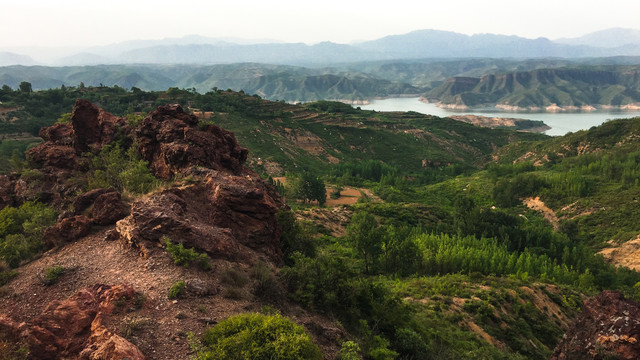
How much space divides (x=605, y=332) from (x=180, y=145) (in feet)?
88.8

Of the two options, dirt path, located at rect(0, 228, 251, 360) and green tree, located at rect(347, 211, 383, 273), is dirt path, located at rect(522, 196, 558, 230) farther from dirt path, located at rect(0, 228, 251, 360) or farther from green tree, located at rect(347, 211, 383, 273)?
dirt path, located at rect(0, 228, 251, 360)

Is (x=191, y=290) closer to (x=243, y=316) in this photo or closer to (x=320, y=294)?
(x=243, y=316)

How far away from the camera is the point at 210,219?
64.4 feet

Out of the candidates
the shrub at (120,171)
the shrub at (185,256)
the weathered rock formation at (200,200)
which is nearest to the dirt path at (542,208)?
the weathered rock formation at (200,200)

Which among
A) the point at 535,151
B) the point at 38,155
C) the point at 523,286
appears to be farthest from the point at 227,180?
the point at 535,151

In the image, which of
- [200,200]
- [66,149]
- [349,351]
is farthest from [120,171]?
[349,351]

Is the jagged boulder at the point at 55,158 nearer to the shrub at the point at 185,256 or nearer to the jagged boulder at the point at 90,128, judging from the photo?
the jagged boulder at the point at 90,128

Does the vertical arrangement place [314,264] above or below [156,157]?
below

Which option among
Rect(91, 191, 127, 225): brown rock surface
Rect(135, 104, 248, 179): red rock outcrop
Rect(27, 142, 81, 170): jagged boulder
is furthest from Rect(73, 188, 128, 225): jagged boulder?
Rect(27, 142, 81, 170): jagged boulder

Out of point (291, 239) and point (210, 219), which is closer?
point (210, 219)

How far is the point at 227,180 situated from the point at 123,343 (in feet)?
40.0

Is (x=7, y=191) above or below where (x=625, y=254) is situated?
above

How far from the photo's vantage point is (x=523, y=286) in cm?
3231

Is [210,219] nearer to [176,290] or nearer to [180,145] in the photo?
[176,290]
